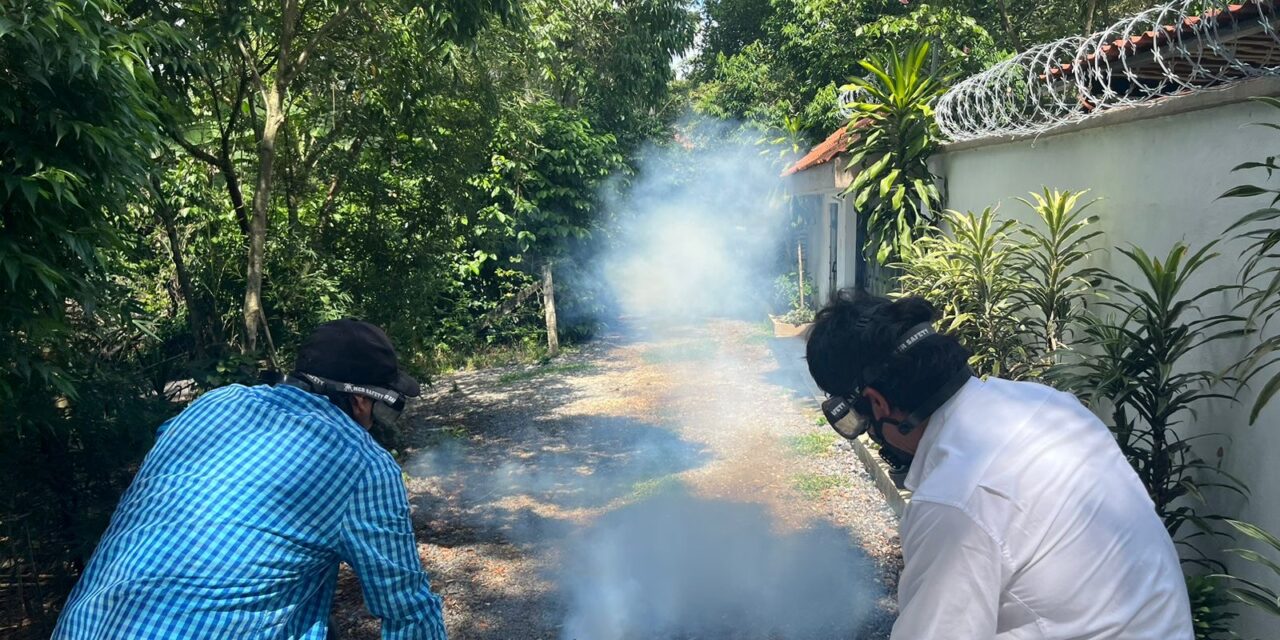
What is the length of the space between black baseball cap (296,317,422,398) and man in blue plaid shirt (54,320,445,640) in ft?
0.31

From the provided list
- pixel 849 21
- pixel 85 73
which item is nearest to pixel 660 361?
pixel 849 21

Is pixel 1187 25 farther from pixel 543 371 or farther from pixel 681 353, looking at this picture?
pixel 681 353

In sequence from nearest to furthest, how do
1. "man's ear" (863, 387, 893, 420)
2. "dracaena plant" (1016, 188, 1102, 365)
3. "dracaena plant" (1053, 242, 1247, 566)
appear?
1. "man's ear" (863, 387, 893, 420)
2. "dracaena plant" (1053, 242, 1247, 566)
3. "dracaena plant" (1016, 188, 1102, 365)

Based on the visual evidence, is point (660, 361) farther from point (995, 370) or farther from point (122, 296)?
point (122, 296)

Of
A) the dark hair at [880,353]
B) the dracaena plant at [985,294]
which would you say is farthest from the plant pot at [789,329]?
the dark hair at [880,353]

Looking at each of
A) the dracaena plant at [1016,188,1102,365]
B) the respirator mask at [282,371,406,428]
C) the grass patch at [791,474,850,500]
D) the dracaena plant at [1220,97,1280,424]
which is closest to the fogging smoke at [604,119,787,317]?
the grass patch at [791,474,850,500]

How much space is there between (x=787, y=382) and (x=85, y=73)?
8777mm

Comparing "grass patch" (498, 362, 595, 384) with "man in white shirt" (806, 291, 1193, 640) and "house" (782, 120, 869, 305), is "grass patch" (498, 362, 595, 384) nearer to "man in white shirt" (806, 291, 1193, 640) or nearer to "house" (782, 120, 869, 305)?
"house" (782, 120, 869, 305)

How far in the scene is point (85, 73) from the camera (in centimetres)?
315

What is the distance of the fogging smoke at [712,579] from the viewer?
449cm

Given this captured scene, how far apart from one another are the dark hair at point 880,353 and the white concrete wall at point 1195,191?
5.92 ft

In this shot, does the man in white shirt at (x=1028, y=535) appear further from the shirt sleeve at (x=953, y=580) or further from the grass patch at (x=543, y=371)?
the grass patch at (x=543, y=371)

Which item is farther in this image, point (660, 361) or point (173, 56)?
point (660, 361)

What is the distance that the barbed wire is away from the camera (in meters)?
3.17
